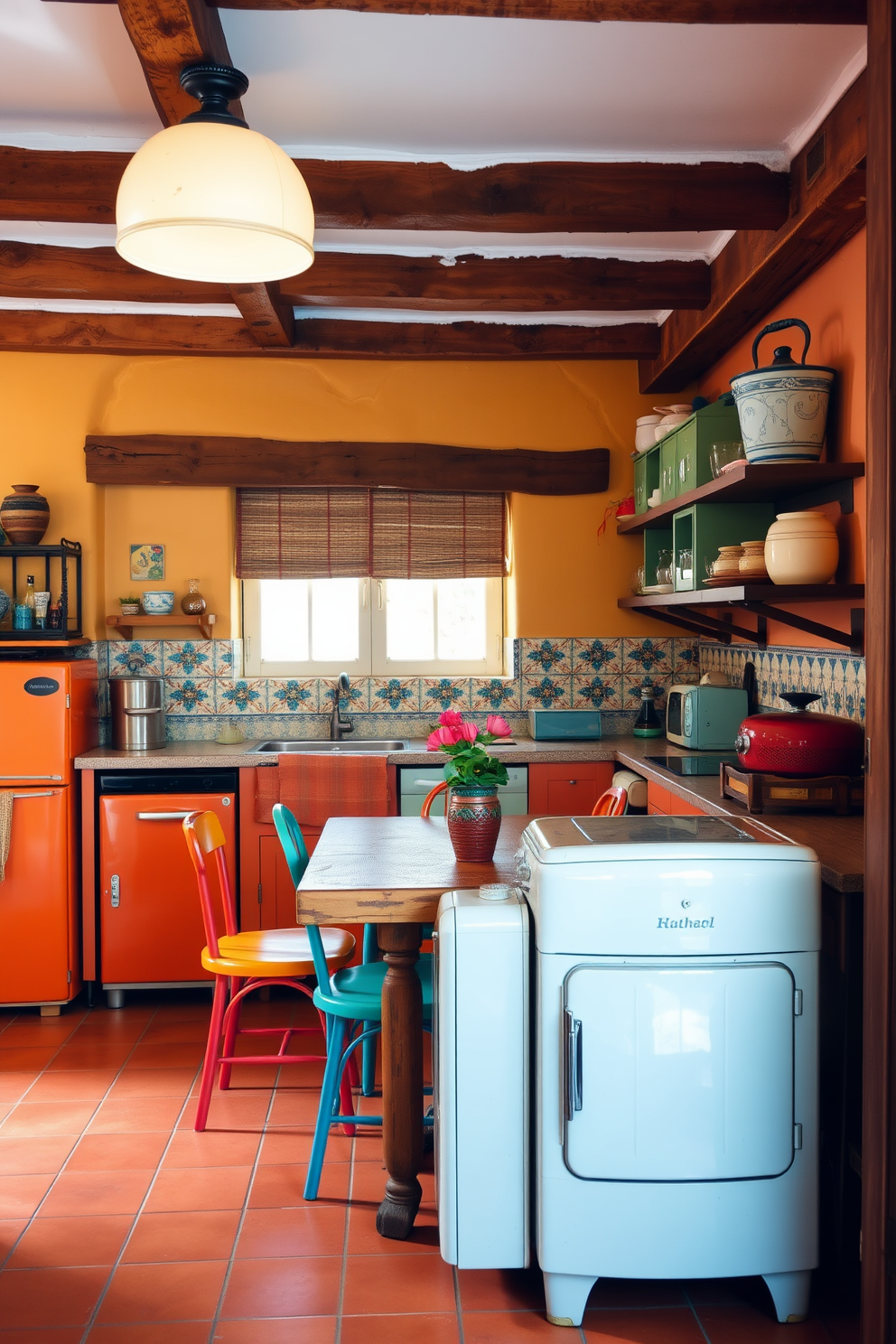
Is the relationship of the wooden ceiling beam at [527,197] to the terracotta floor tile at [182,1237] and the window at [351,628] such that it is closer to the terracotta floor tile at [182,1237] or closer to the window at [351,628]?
the window at [351,628]

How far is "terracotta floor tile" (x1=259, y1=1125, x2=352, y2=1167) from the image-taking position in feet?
9.82

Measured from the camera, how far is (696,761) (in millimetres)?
4000

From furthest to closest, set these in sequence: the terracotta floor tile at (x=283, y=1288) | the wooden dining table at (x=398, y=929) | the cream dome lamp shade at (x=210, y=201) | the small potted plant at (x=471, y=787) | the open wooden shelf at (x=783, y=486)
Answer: the open wooden shelf at (x=783, y=486) → the small potted plant at (x=471, y=787) → the wooden dining table at (x=398, y=929) → the terracotta floor tile at (x=283, y=1288) → the cream dome lamp shade at (x=210, y=201)

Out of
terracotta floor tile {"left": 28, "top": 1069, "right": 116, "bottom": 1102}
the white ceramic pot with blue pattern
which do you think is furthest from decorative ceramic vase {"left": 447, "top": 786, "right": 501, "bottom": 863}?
terracotta floor tile {"left": 28, "top": 1069, "right": 116, "bottom": 1102}

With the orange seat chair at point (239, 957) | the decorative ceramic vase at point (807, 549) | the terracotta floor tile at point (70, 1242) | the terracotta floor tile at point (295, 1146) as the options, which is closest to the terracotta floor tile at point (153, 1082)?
the orange seat chair at point (239, 957)

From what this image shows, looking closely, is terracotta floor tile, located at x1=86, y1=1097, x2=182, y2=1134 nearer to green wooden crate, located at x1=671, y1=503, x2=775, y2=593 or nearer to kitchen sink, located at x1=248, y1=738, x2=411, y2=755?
kitchen sink, located at x1=248, y1=738, x2=411, y2=755

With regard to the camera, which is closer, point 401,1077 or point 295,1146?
point 401,1077

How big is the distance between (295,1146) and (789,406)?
256cm

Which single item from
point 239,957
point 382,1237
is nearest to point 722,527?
point 239,957

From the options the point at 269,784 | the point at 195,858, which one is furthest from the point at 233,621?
the point at 195,858

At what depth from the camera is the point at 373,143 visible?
3131 mm

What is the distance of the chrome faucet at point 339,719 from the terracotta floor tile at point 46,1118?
2.01 m

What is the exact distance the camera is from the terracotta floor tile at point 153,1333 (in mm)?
2174

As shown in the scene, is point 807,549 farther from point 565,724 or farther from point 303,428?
point 303,428
